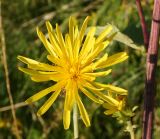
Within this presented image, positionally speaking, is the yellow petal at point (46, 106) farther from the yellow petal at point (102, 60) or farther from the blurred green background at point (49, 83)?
the blurred green background at point (49, 83)

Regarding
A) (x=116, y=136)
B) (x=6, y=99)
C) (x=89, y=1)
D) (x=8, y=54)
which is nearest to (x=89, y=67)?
(x=116, y=136)

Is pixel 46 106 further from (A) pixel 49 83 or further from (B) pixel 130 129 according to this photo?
(A) pixel 49 83

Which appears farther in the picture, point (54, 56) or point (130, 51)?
point (130, 51)

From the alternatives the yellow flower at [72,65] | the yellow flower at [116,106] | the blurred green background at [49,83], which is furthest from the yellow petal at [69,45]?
the blurred green background at [49,83]

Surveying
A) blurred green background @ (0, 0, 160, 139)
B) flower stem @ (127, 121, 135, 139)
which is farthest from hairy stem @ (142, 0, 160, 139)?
blurred green background @ (0, 0, 160, 139)

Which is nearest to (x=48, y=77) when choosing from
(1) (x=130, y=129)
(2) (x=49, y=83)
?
(1) (x=130, y=129)

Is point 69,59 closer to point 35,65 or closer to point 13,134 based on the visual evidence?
point 35,65
